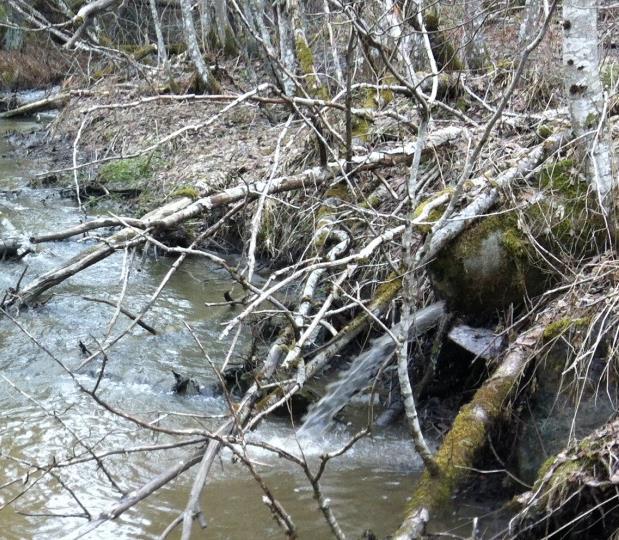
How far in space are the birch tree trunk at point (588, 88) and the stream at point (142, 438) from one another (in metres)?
2.11

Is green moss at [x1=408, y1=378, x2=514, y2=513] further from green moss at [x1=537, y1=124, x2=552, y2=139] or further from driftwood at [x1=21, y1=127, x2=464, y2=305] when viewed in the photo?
green moss at [x1=537, y1=124, x2=552, y2=139]

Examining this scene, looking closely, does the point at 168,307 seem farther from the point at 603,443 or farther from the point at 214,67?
the point at 214,67

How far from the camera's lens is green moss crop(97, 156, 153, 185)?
1069 centimetres

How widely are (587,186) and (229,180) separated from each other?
5.15 meters

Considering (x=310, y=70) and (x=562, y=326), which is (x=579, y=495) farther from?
(x=310, y=70)

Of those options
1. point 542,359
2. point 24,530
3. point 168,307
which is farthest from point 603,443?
point 168,307

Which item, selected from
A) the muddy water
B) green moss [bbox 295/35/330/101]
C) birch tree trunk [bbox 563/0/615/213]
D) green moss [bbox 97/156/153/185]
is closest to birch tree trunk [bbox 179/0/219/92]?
green moss [bbox 97/156/153/185]

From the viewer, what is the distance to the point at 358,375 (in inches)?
200

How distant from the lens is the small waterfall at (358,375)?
5.03 m

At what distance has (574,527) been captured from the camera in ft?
10.5

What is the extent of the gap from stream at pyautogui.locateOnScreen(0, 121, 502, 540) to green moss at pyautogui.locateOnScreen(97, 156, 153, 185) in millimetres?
2979

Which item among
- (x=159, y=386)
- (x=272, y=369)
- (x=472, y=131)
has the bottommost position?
(x=159, y=386)

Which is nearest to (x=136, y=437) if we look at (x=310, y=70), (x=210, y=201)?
(x=210, y=201)

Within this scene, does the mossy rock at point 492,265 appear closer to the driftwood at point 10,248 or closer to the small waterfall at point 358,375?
the small waterfall at point 358,375
